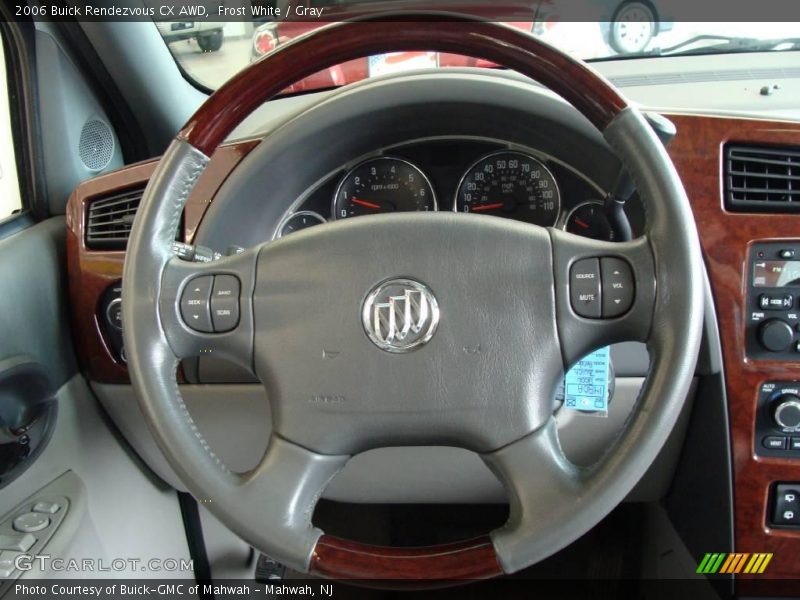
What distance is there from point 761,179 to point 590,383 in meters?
0.44

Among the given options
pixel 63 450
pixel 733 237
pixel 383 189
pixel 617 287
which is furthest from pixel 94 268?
pixel 733 237

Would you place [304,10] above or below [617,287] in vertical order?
above

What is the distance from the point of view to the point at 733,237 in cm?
113

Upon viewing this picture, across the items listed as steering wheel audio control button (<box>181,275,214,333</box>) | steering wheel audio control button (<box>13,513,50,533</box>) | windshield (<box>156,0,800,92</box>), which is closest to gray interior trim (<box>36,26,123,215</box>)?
windshield (<box>156,0,800,92</box>)

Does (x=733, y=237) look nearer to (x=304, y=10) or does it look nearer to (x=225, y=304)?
(x=225, y=304)

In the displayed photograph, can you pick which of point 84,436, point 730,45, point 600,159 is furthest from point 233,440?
point 730,45

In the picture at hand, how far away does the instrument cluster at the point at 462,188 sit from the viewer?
1206mm

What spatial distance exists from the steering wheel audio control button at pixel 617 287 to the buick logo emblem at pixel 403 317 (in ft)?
0.65

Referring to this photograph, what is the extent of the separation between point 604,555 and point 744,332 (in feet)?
2.76

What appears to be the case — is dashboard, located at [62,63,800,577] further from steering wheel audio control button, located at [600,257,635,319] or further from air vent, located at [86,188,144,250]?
steering wheel audio control button, located at [600,257,635,319]

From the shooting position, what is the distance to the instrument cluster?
1.21 m

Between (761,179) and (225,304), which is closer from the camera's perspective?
(225,304)

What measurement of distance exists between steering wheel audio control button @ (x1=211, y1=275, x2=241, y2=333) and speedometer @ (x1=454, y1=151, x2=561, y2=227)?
1.70ft

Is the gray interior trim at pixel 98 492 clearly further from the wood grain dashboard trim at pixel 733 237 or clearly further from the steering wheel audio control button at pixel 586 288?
the wood grain dashboard trim at pixel 733 237
